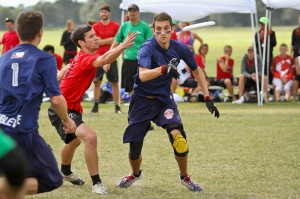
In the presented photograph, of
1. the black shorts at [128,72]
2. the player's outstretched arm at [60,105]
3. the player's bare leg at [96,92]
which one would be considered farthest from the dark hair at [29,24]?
the player's bare leg at [96,92]

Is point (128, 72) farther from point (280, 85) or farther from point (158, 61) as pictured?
point (158, 61)

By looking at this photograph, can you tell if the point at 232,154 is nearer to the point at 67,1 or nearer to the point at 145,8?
the point at 145,8

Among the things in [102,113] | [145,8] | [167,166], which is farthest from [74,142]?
[145,8]

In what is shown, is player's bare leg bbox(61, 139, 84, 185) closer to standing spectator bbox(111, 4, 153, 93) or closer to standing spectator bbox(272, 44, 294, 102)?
standing spectator bbox(111, 4, 153, 93)

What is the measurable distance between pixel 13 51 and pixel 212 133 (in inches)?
278

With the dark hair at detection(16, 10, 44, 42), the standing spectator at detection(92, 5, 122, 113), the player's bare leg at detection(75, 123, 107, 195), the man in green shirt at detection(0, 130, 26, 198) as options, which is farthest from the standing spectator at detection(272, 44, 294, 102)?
the man in green shirt at detection(0, 130, 26, 198)

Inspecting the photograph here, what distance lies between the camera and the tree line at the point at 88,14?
80500 mm

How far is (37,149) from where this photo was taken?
5.93m

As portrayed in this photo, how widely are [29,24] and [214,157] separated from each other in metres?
4.77

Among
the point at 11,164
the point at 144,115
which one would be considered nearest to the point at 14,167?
the point at 11,164

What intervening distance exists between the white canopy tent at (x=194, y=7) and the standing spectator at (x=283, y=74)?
3.78 feet

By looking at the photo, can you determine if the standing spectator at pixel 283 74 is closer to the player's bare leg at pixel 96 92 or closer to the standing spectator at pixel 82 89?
the player's bare leg at pixel 96 92

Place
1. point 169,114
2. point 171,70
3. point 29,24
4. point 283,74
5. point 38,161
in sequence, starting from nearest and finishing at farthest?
point 29,24
point 38,161
point 171,70
point 169,114
point 283,74

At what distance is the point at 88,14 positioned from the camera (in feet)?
306
